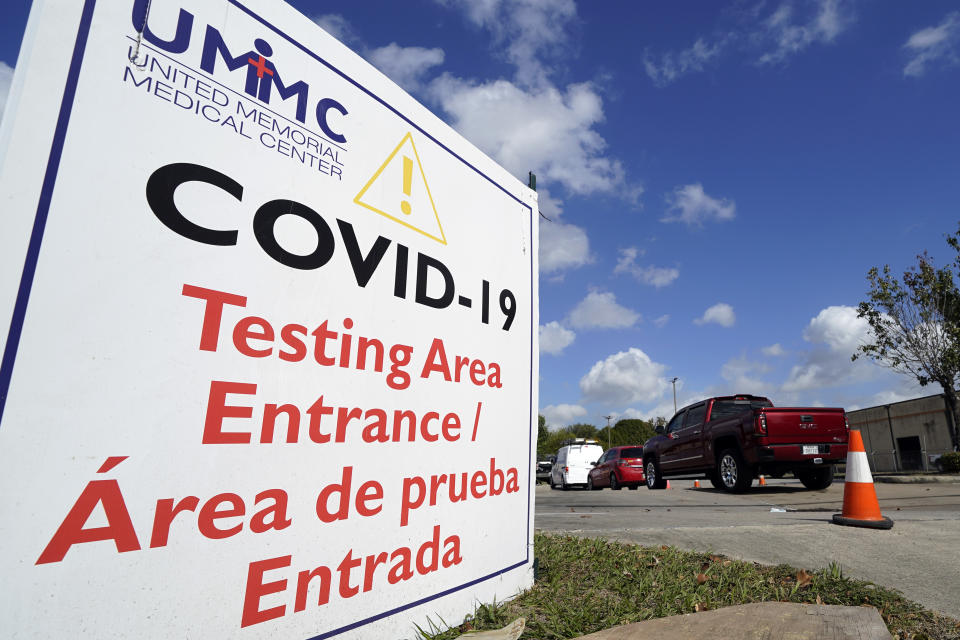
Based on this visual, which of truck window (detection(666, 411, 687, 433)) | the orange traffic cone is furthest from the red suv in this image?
the orange traffic cone

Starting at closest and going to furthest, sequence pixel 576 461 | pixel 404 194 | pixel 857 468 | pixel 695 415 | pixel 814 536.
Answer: pixel 404 194 < pixel 814 536 < pixel 857 468 < pixel 695 415 < pixel 576 461

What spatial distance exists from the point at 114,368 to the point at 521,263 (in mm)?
2376

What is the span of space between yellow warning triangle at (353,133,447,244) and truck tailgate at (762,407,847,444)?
326 inches

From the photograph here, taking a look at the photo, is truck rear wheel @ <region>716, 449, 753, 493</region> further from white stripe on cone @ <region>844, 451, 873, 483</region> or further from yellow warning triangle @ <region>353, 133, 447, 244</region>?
yellow warning triangle @ <region>353, 133, 447, 244</region>

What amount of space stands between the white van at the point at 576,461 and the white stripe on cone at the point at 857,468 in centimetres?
1404

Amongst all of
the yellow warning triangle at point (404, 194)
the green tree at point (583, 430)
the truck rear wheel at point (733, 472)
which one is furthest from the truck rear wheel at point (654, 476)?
the green tree at point (583, 430)

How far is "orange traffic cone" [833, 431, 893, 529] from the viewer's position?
16.4 ft

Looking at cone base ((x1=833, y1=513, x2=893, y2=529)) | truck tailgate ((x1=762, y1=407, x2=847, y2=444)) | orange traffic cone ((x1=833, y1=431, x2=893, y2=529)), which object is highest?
truck tailgate ((x1=762, y1=407, x2=847, y2=444))

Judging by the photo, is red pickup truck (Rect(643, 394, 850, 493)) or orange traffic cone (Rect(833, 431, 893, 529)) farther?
red pickup truck (Rect(643, 394, 850, 493))

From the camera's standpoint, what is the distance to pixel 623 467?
1588 cm

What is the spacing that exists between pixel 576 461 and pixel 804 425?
11200 mm

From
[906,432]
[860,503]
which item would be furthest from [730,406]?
[906,432]

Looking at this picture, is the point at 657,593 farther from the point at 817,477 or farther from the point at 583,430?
the point at 583,430

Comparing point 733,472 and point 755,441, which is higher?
point 755,441
